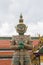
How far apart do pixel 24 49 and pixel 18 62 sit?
19.6 inches

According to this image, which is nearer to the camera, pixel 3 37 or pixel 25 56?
pixel 25 56

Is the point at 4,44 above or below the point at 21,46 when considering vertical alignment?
above

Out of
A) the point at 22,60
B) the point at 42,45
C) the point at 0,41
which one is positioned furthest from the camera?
the point at 0,41

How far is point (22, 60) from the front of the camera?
1189 cm

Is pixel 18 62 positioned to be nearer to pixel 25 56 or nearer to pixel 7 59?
pixel 25 56

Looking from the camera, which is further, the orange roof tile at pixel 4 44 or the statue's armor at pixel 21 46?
the orange roof tile at pixel 4 44

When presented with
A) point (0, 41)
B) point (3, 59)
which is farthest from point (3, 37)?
point (3, 59)

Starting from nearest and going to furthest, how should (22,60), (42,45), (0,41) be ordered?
(22,60)
(42,45)
(0,41)

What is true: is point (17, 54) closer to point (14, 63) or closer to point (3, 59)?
point (14, 63)

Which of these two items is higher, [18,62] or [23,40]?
[23,40]

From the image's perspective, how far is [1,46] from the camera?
2186 centimetres

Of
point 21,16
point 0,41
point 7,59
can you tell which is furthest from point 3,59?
point 21,16

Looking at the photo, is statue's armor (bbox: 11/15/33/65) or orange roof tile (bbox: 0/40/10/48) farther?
orange roof tile (bbox: 0/40/10/48)

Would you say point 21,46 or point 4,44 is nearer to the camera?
point 21,46
